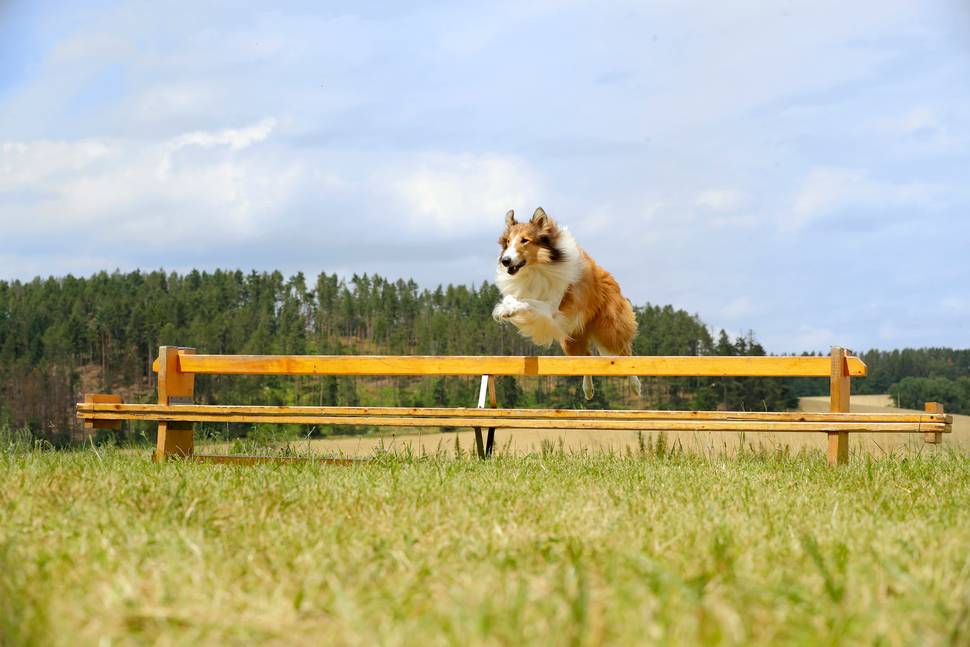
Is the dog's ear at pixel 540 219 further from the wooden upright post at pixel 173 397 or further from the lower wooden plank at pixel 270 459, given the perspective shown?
the wooden upright post at pixel 173 397

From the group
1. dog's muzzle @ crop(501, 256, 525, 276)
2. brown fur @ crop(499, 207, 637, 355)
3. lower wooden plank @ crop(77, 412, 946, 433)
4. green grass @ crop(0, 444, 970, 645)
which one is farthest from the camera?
brown fur @ crop(499, 207, 637, 355)

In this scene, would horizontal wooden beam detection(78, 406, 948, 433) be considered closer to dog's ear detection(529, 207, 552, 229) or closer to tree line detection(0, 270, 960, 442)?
dog's ear detection(529, 207, 552, 229)

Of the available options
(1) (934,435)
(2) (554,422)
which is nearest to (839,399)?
(1) (934,435)

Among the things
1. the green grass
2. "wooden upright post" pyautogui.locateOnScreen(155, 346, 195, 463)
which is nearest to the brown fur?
"wooden upright post" pyautogui.locateOnScreen(155, 346, 195, 463)

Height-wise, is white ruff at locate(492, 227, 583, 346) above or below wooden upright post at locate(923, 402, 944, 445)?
above

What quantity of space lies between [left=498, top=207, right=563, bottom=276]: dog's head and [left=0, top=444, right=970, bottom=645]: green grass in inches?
145

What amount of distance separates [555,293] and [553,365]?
159 cm

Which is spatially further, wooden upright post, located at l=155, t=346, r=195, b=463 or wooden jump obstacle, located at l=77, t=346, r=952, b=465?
wooden upright post, located at l=155, t=346, r=195, b=463

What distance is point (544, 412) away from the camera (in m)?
8.24

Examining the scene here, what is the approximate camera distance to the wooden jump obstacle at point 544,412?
810 centimetres

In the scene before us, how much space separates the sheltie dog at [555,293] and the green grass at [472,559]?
3.59 m

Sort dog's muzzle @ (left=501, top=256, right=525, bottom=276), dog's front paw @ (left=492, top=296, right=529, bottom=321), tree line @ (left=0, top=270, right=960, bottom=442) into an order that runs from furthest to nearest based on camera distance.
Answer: tree line @ (left=0, top=270, right=960, bottom=442) → dog's muzzle @ (left=501, top=256, right=525, bottom=276) → dog's front paw @ (left=492, top=296, right=529, bottom=321)

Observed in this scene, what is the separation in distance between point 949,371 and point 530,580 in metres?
147

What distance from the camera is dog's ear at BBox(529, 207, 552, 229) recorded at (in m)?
9.92
